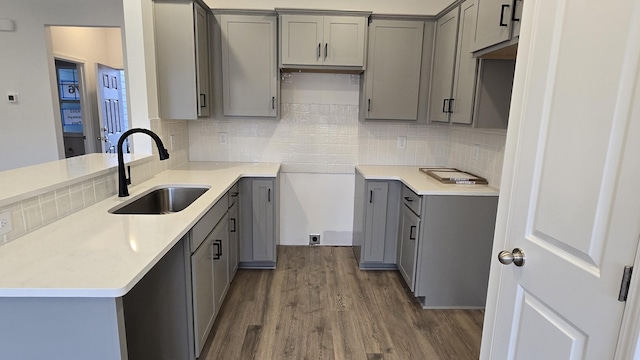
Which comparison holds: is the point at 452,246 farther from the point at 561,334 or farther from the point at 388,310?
the point at 561,334

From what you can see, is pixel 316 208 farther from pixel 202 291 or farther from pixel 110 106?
pixel 110 106

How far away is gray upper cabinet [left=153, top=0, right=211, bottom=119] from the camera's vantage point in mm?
2658

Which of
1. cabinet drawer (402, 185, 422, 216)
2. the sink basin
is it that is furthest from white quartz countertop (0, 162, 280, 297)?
cabinet drawer (402, 185, 422, 216)

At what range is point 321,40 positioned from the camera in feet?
9.86

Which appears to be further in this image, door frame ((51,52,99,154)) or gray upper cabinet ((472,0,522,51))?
door frame ((51,52,99,154))

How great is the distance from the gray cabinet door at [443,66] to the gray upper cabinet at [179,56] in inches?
77.2

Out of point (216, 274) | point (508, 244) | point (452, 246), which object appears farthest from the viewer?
point (452, 246)

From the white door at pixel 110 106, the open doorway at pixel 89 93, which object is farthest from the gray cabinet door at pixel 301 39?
the white door at pixel 110 106

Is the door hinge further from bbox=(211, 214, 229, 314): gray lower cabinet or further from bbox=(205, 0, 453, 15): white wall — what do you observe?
bbox=(205, 0, 453, 15): white wall

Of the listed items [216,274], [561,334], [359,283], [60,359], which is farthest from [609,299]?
[359,283]

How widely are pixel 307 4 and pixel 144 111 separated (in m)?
1.79

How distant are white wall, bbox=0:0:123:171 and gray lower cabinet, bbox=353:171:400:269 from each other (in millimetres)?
3409

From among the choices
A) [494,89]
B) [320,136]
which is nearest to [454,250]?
[494,89]

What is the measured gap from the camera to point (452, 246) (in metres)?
2.55
